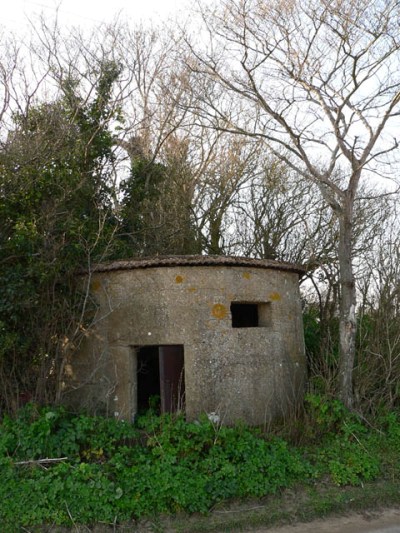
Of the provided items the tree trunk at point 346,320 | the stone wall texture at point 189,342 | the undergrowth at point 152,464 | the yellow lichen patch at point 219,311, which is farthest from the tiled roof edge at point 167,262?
the undergrowth at point 152,464

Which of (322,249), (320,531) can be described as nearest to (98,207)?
(320,531)

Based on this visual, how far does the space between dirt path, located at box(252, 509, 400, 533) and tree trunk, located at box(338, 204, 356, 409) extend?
7.04ft

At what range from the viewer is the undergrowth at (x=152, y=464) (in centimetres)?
584

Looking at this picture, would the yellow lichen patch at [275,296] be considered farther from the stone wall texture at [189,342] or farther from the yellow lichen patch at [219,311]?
the yellow lichen patch at [219,311]

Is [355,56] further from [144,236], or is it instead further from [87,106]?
[144,236]

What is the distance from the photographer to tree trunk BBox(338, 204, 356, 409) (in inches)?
332

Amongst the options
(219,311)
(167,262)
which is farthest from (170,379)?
(167,262)

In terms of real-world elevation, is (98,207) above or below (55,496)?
above

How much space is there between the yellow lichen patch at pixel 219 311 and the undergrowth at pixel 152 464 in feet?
5.56

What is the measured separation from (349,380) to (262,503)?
9.22 feet

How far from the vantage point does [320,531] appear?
5926mm

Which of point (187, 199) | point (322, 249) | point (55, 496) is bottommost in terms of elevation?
point (55, 496)

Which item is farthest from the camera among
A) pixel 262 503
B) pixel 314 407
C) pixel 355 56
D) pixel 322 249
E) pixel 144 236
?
pixel 322 249

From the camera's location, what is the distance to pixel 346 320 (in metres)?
8.73
